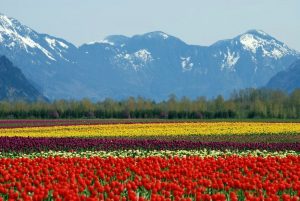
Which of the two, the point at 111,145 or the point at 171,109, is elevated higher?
the point at 171,109

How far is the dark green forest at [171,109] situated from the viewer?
7349 cm

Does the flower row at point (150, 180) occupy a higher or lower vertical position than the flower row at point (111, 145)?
lower

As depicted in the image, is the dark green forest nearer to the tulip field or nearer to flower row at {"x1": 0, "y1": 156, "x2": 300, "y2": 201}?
the tulip field

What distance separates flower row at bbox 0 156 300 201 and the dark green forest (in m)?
56.9

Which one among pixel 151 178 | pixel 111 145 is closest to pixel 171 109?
pixel 111 145

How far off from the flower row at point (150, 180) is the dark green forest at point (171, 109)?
56871mm

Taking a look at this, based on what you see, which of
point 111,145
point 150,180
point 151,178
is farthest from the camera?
→ point 111,145

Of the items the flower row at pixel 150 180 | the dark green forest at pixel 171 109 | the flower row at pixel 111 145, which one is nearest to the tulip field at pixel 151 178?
the flower row at pixel 150 180

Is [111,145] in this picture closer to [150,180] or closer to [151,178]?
[151,178]

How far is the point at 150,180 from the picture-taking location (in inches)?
508

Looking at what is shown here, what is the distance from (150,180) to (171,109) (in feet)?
221

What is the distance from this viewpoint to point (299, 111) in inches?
2820

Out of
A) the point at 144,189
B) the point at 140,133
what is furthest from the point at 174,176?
the point at 140,133

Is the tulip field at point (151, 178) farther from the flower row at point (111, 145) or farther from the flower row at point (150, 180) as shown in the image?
the flower row at point (111, 145)
